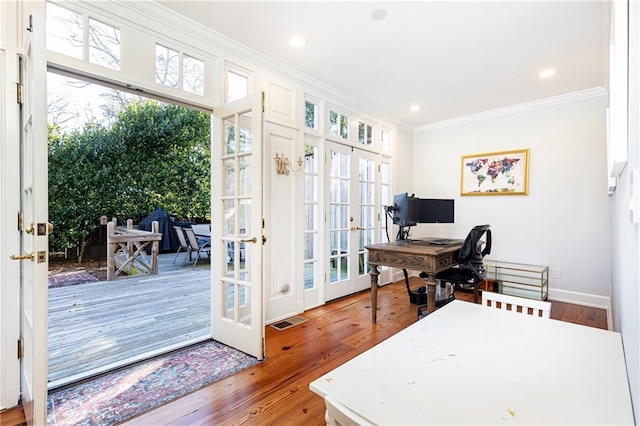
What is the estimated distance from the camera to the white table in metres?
0.70

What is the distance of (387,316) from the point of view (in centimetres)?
322

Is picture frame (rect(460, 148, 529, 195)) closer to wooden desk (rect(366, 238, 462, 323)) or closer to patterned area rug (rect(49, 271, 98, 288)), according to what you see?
wooden desk (rect(366, 238, 462, 323))

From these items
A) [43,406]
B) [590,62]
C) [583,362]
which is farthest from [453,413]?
[590,62]

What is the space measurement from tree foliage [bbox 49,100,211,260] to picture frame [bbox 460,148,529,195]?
589 centimetres

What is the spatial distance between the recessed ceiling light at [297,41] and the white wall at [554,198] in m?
3.03

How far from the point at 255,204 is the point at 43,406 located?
4.83 feet

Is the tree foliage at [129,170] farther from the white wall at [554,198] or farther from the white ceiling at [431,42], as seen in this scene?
the white wall at [554,198]

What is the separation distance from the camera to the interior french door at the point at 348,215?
378cm

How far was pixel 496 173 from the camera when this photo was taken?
429cm

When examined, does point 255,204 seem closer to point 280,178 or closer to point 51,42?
point 280,178

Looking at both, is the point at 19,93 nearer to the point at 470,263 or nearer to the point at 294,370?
the point at 294,370

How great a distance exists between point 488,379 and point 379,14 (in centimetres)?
238

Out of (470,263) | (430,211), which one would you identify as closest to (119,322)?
(470,263)

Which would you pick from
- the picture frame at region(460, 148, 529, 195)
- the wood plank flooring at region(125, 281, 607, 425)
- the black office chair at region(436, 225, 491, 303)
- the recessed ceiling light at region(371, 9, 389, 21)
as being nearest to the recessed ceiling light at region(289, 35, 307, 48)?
the recessed ceiling light at region(371, 9, 389, 21)
